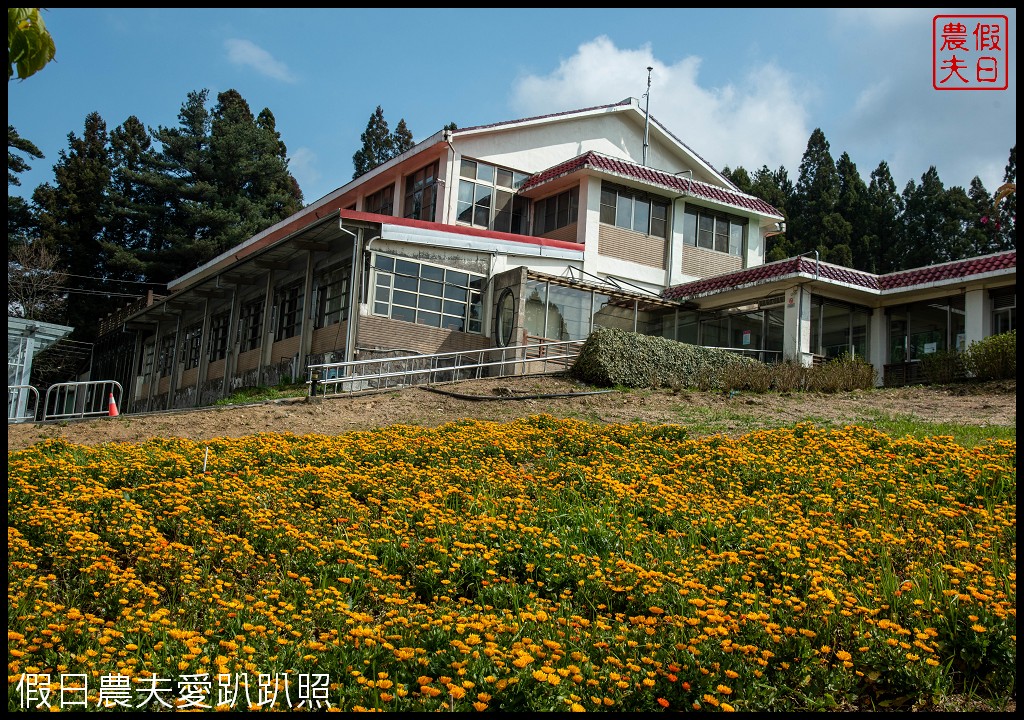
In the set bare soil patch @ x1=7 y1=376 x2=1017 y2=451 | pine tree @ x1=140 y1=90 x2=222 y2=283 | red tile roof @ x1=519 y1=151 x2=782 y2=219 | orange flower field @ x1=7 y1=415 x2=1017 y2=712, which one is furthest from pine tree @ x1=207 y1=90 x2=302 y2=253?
orange flower field @ x1=7 y1=415 x2=1017 y2=712

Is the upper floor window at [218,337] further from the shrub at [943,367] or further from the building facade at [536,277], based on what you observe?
the shrub at [943,367]

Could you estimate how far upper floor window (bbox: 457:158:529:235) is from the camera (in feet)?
96.3

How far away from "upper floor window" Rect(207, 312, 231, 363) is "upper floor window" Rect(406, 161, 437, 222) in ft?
22.8

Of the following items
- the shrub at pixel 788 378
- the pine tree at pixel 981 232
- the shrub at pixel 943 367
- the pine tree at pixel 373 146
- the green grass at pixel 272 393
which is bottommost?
the green grass at pixel 272 393

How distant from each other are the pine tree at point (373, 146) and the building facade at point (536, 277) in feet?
97.9

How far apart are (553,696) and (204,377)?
90.2 ft

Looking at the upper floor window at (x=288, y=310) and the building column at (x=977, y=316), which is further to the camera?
the upper floor window at (x=288, y=310)

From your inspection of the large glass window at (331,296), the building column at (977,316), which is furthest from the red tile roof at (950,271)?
the large glass window at (331,296)

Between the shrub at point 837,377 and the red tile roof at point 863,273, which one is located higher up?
the red tile roof at point 863,273

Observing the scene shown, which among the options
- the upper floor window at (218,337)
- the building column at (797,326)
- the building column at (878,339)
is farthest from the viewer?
the upper floor window at (218,337)

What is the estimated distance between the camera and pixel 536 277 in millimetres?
24031

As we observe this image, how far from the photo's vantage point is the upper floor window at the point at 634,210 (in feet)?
93.1

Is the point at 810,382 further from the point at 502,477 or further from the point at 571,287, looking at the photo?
the point at 502,477

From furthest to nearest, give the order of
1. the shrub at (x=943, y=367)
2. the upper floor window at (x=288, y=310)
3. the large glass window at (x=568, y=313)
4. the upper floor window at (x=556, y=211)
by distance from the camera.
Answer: the upper floor window at (x=556, y=211), the upper floor window at (x=288, y=310), the large glass window at (x=568, y=313), the shrub at (x=943, y=367)
